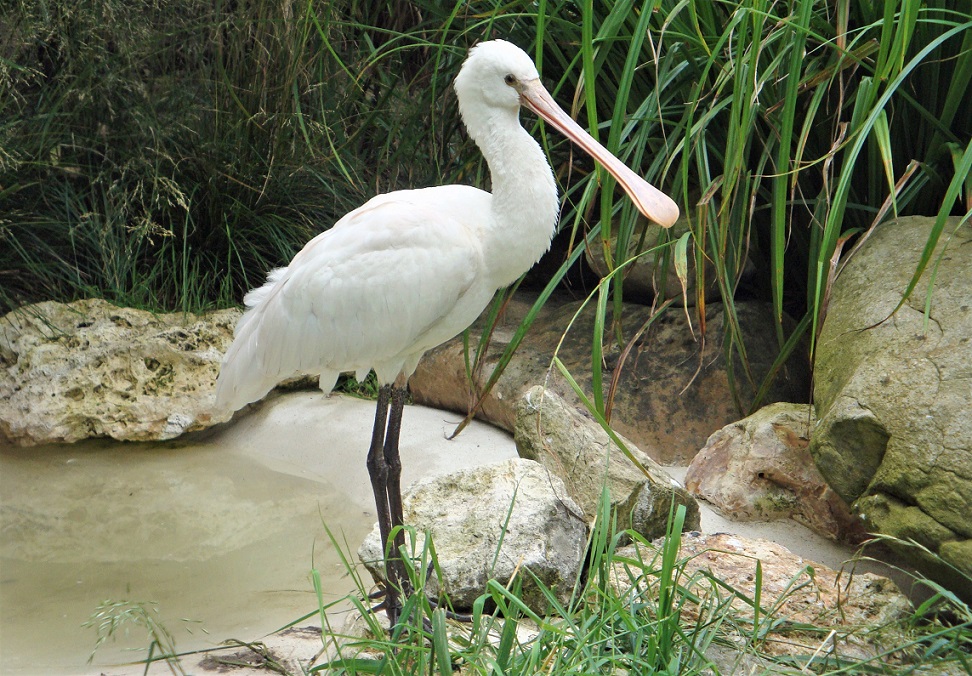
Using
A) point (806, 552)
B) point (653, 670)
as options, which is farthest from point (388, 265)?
point (806, 552)

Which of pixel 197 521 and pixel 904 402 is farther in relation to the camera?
pixel 197 521

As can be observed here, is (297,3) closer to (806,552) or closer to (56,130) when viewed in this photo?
(56,130)

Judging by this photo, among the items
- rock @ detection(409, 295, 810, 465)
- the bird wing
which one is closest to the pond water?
rock @ detection(409, 295, 810, 465)

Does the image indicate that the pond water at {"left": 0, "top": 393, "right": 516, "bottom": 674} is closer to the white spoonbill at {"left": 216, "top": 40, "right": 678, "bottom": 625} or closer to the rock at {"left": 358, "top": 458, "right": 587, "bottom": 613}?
the rock at {"left": 358, "top": 458, "right": 587, "bottom": 613}

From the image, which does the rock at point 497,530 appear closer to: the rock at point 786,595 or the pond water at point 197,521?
the rock at point 786,595

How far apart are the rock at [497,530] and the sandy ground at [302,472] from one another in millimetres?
494

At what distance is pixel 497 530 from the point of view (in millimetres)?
2959

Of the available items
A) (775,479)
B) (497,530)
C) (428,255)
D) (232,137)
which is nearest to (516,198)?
(428,255)

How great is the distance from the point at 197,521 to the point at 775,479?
224 cm

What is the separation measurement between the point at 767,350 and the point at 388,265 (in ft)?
6.05

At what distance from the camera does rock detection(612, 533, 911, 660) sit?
2.51 meters

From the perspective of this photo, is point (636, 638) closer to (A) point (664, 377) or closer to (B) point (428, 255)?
(B) point (428, 255)

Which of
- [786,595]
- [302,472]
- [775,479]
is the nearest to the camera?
[786,595]

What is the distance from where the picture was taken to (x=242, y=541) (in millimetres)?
3975
